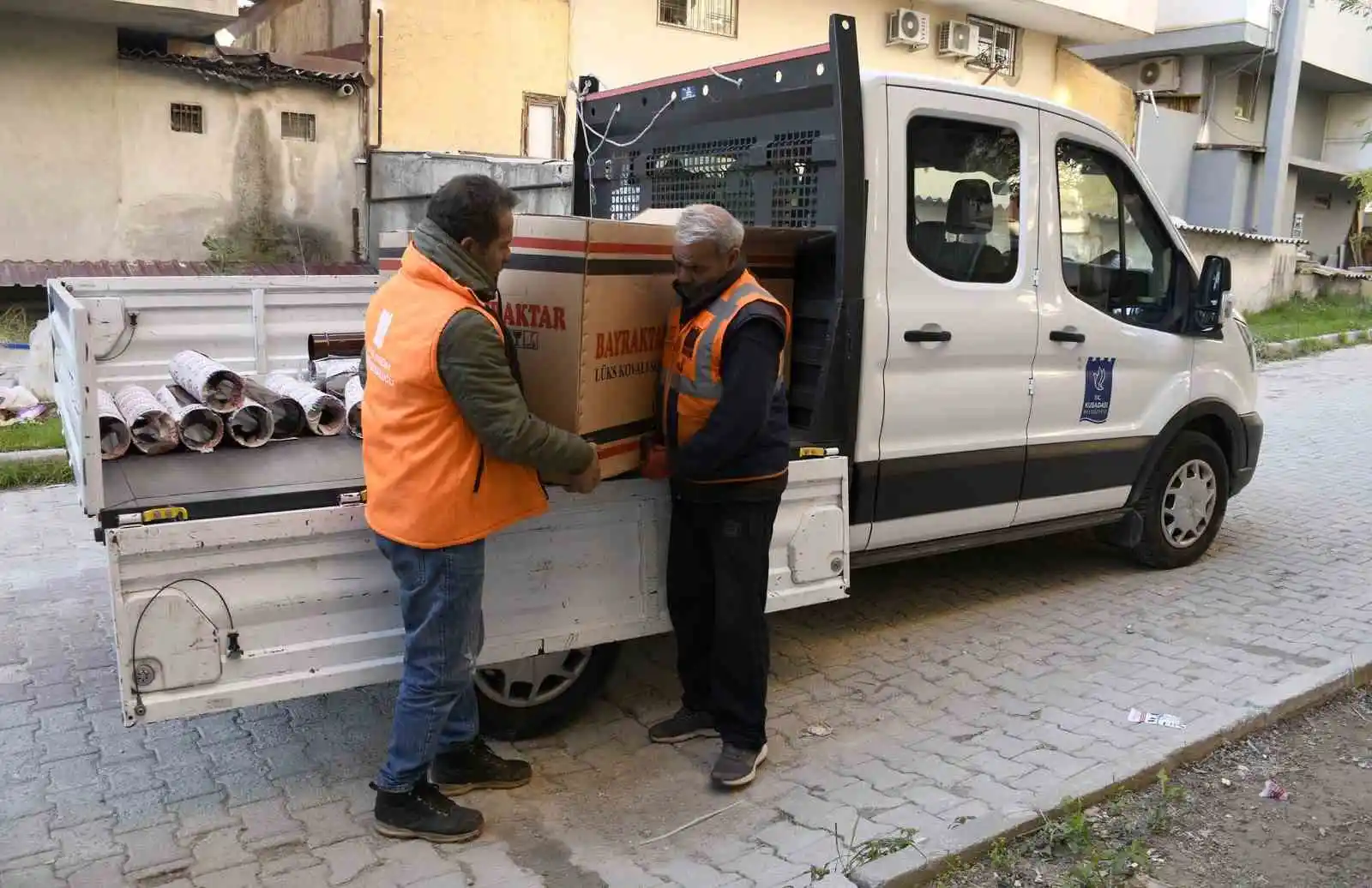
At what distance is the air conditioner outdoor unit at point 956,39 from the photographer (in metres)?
17.5

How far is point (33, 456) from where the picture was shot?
23.8 ft

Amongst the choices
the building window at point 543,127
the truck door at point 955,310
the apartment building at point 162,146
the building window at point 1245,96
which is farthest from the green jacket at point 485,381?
the building window at point 1245,96

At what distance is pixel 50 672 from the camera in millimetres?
4316

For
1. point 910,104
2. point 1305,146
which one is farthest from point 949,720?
point 1305,146

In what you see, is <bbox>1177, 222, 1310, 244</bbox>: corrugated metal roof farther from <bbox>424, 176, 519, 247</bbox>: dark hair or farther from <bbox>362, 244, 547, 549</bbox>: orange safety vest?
<bbox>362, 244, 547, 549</bbox>: orange safety vest

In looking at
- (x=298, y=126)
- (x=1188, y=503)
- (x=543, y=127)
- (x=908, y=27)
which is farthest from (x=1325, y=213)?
(x=1188, y=503)

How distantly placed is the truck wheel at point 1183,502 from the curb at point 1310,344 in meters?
9.75

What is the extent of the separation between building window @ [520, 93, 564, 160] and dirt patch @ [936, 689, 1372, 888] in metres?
10.8

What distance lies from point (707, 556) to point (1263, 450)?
7.32 m

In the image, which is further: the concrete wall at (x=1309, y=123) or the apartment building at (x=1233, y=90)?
the concrete wall at (x=1309, y=123)

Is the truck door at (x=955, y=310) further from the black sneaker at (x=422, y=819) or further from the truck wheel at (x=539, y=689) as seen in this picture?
the black sneaker at (x=422, y=819)

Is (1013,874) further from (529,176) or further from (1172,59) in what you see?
(1172,59)

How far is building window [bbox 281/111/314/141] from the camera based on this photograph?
11375 millimetres

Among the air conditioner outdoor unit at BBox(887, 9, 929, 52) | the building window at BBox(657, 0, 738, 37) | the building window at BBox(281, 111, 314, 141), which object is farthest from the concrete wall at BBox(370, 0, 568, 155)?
the air conditioner outdoor unit at BBox(887, 9, 929, 52)
